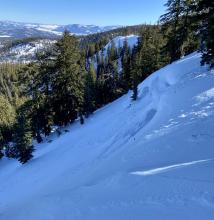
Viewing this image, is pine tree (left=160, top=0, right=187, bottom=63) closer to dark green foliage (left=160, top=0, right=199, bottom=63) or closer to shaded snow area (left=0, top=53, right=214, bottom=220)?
dark green foliage (left=160, top=0, right=199, bottom=63)

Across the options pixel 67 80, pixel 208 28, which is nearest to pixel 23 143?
pixel 67 80

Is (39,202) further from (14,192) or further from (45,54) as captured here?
(45,54)

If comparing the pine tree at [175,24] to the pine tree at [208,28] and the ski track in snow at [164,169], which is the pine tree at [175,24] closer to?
the pine tree at [208,28]

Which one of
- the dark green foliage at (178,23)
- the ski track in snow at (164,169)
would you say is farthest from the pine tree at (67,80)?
the ski track in snow at (164,169)

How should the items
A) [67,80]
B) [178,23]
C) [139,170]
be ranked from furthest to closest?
[178,23], [67,80], [139,170]

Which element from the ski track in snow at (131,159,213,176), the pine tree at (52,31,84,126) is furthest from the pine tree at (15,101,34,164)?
the ski track in snow at (131,159,213,176)

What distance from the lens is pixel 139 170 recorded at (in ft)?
44.0

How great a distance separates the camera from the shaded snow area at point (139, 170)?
10.0 meters

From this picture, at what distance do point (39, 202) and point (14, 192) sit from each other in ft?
26.9

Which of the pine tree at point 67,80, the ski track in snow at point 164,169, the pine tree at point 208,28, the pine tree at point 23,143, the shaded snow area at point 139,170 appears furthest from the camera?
the pine tree at point 67,80

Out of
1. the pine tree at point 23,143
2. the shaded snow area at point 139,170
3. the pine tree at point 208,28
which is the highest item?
the pine tree at point 208,28

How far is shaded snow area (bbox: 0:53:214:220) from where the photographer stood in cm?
1004

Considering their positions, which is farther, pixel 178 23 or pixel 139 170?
pixel 178 23

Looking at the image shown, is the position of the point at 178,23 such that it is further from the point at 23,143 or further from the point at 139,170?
the point at 139,170
